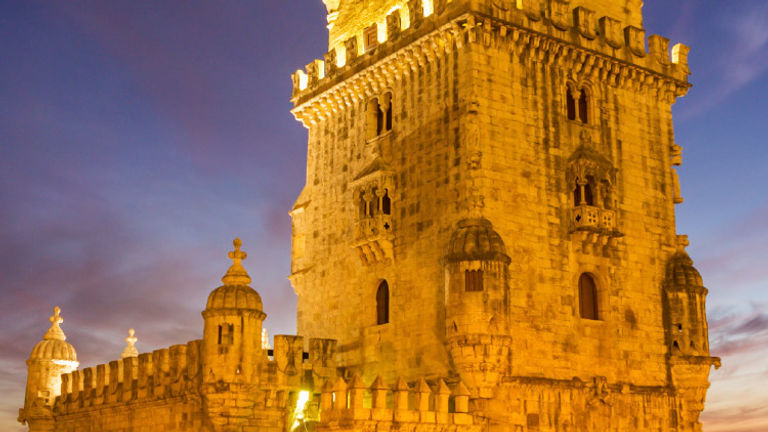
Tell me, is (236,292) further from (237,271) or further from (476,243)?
(476,243)

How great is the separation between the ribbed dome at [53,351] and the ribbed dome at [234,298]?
1242 cm

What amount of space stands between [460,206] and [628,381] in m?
7.55

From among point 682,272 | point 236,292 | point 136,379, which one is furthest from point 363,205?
point 682,272

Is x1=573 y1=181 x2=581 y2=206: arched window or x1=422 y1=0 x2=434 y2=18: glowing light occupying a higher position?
x1=422 y1=0 x2=434 y2=18: glowing light

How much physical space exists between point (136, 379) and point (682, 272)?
18.0 metres

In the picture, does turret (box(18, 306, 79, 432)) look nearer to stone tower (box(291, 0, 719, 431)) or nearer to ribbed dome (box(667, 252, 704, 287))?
stone tower (box(291, 0, 719, 431))

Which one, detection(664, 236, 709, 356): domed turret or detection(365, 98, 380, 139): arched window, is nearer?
detection(664, 236, 709, 356): domed turret

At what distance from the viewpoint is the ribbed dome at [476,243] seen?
27992 mm

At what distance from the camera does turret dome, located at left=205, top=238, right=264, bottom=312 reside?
29594 mm

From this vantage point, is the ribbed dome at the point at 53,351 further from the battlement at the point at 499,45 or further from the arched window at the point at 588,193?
the arched window at the point at 588,193

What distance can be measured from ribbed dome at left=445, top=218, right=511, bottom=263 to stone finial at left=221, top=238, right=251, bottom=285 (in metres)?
6.11

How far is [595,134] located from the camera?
32469 millimetres

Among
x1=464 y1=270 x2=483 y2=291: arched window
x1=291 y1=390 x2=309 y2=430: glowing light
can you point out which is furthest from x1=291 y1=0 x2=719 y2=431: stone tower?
x1=291 y1=390 x2=309 y2=430: glowing light

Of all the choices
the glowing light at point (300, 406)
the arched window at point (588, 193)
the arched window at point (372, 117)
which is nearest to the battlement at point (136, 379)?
the glowing light at point (300, 406)
